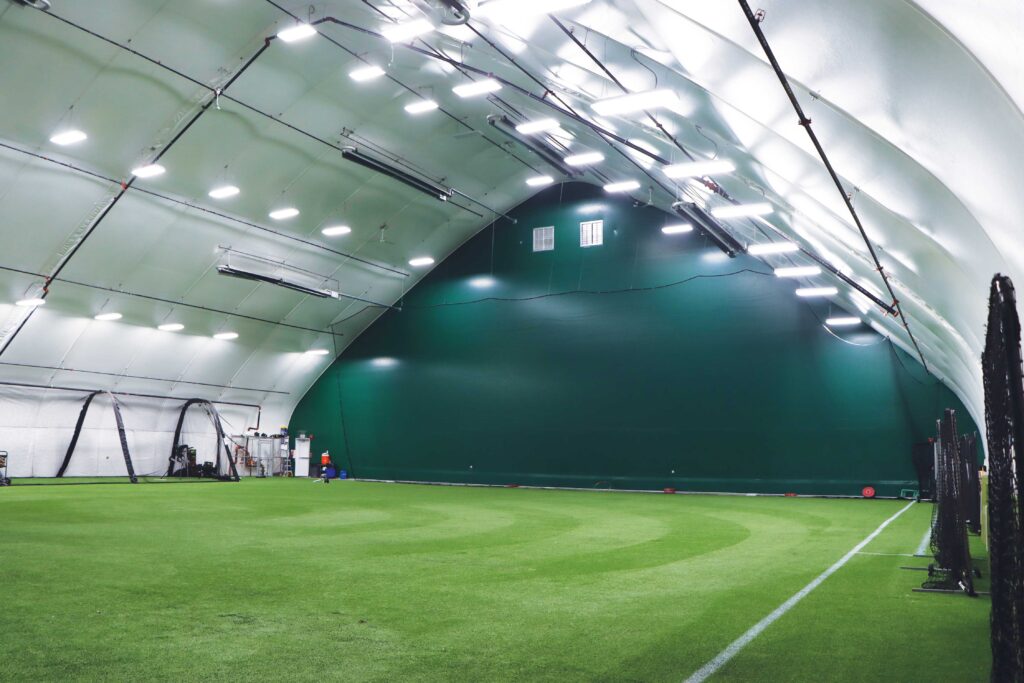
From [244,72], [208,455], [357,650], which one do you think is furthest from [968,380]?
[208,455]

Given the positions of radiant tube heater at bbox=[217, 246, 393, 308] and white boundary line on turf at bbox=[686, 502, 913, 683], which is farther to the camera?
radiant tube heater at bbox=[217, 246, 393, 308]

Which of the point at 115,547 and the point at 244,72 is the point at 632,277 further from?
the point at 115,547

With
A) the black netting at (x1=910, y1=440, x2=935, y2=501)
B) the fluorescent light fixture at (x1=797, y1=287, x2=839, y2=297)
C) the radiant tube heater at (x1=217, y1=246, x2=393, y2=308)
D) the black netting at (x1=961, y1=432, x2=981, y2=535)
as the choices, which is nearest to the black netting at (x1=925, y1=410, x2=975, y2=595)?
the black netting at (x1=961, y1=432, x2=981, y2=535)

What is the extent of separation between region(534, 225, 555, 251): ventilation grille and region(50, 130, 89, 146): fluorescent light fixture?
14.6m

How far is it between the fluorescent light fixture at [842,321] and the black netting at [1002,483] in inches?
817

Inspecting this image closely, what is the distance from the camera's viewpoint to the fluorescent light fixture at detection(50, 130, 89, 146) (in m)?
17.2

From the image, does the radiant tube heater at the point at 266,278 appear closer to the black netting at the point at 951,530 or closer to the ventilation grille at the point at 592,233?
the ventilation grille at the point at 592,233

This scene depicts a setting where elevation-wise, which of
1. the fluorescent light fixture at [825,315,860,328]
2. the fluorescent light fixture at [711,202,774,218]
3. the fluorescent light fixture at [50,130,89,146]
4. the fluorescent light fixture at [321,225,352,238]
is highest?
the fluorescent light fixture at [50,130,89,146]

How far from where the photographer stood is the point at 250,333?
28516mm

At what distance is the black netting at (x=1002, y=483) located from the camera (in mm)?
2811

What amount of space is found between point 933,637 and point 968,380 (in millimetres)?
12113

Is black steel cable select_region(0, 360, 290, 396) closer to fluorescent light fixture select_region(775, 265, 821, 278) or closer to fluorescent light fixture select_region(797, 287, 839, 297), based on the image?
fluorescent light fixture select_region(797, 287, 839, 297)

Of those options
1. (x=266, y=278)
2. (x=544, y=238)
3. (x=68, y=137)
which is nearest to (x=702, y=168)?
(x=68, y=137)

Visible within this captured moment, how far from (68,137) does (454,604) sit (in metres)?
16.0
